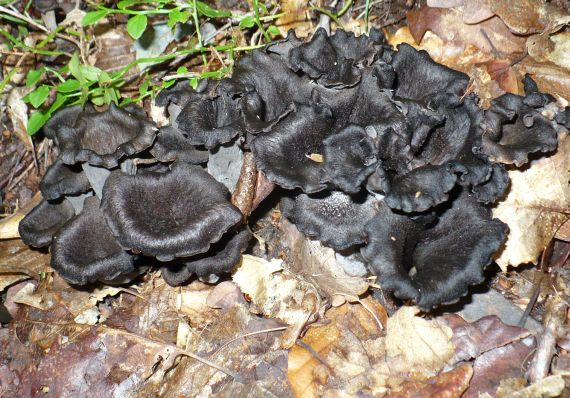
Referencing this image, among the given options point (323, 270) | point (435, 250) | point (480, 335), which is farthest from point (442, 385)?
point (323, 270)

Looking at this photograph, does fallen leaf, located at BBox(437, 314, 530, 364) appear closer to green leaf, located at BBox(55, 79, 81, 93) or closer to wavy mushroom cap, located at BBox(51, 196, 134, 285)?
wavy mushroom cap, located at BBox(51, 196, 134, 285)

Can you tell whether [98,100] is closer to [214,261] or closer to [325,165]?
[214,261]

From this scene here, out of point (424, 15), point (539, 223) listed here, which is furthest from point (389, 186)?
point (424, 15)

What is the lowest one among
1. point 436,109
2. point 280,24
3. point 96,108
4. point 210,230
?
point 96,108

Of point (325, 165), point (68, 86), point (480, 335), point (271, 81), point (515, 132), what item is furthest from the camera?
point (68, 86)

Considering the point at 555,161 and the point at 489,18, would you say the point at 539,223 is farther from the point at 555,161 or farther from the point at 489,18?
the point at 489,18

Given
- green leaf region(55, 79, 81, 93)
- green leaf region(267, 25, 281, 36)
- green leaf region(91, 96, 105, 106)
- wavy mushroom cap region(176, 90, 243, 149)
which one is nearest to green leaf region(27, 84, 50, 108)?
green leaf region(55, 79, 81, 93)

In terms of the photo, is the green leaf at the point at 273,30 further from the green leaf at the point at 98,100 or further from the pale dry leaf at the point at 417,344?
the pale dry leaf at the point at 417,344
